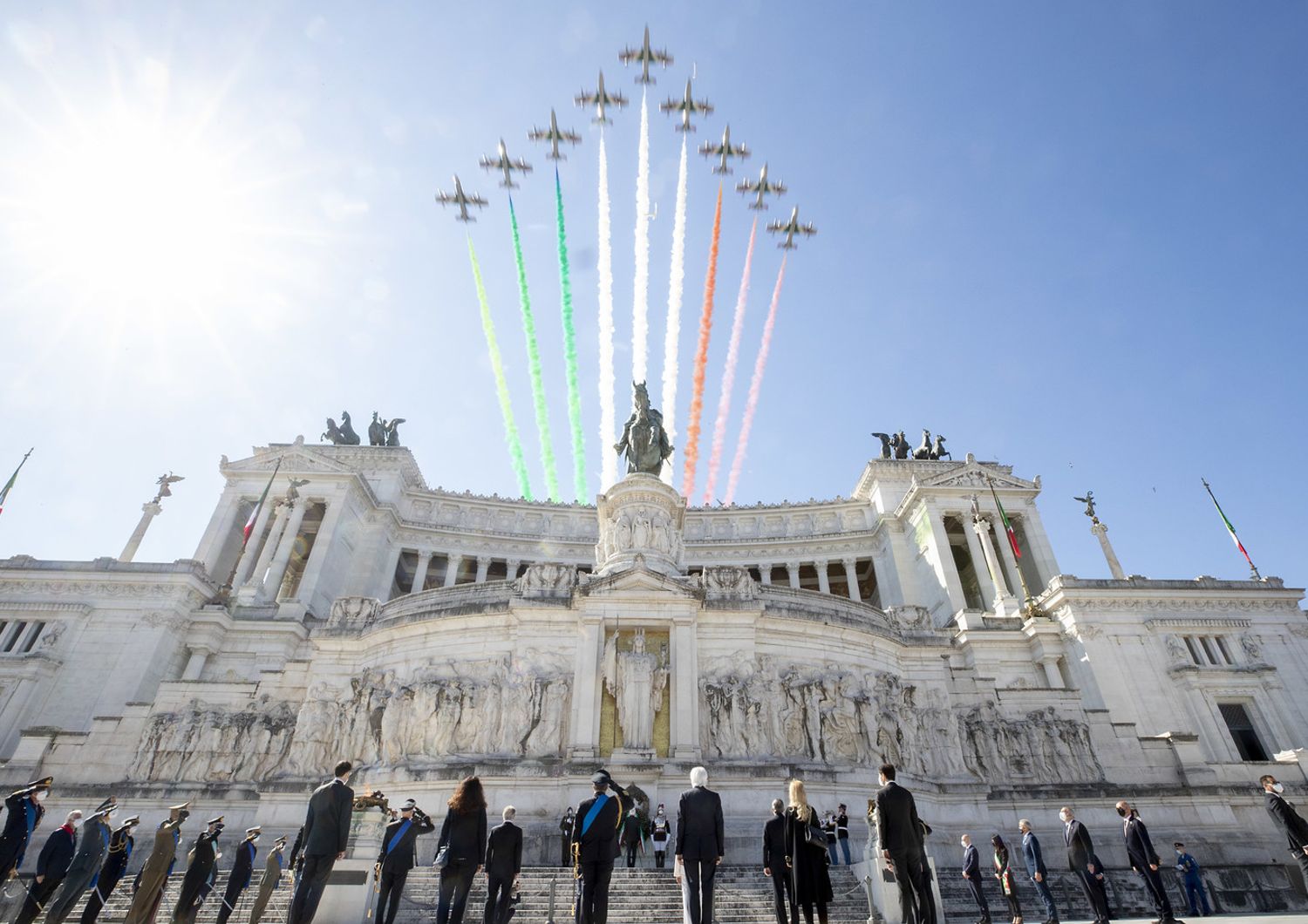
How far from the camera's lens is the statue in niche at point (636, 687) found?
19188 mm

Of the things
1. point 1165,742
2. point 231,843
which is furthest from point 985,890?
point 231,843

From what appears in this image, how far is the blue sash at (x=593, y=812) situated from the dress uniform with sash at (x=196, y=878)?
6082 millimetres

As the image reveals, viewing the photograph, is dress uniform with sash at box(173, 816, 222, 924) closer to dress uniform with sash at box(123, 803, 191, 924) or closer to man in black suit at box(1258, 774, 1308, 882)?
dress uniform with sash at box(123, 803, 191, 924)

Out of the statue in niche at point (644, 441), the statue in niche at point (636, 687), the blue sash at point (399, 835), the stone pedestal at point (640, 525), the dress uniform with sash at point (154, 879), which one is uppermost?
the statue in niche at point (644, 441)

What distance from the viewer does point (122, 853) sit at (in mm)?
11742

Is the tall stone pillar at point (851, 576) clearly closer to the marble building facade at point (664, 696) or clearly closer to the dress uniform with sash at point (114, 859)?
the marble building facade at point (664, 696)

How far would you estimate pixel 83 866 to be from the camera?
10.8 meters

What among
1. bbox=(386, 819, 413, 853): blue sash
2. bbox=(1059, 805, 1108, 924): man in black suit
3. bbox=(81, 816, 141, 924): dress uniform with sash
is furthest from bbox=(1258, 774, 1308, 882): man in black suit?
bbox=(81, 816, 141, 924): dress uniform with sash

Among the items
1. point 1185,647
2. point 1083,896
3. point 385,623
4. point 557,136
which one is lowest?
point 1083,896

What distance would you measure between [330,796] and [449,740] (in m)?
11.4

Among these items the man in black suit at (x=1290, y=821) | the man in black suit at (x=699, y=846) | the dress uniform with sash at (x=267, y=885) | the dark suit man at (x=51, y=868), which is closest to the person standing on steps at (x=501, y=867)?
the man in black suit at (x=699, y=846)

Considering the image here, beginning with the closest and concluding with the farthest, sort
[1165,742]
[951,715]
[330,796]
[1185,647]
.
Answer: [330,796], [951,715], [1165,742], [1185,647]

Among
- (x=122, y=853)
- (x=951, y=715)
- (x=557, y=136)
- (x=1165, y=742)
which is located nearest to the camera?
(x=122, y=853)

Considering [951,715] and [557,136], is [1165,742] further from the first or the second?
[557,136]
